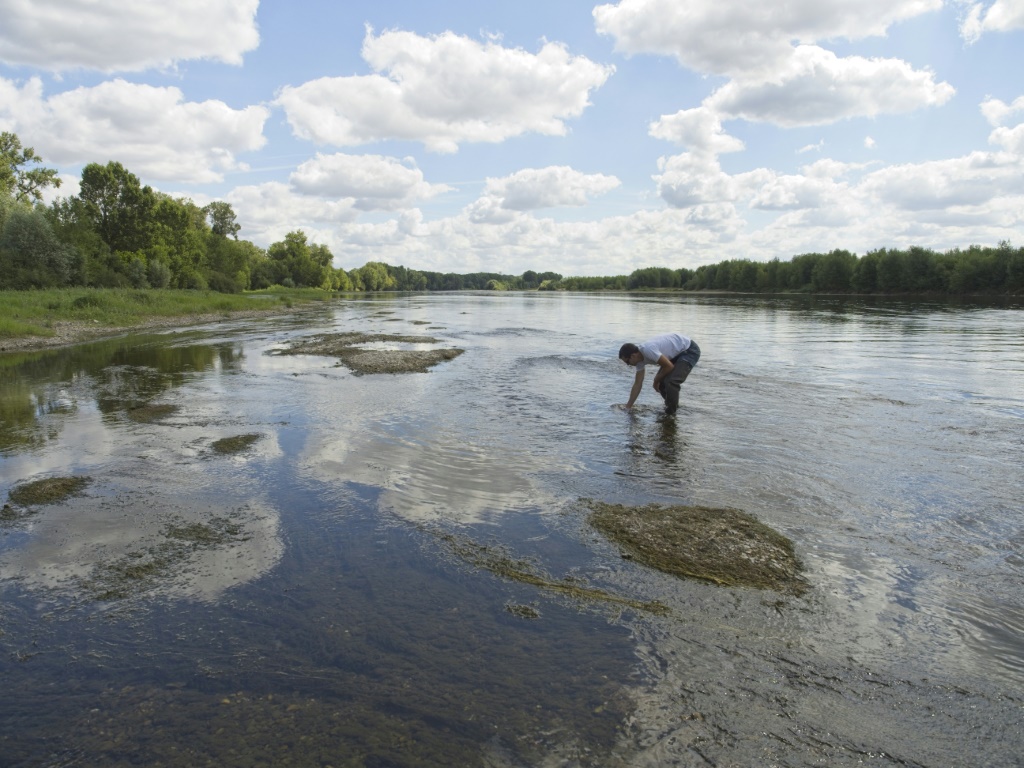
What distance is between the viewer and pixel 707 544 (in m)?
6.59

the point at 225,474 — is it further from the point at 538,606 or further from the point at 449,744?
the point at 449,744

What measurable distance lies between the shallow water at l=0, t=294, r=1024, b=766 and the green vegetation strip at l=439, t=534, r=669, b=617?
0.40ft

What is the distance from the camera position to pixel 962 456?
1018 centimetres

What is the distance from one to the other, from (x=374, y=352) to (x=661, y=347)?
15.1 meters

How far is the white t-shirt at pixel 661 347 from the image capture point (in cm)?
1241

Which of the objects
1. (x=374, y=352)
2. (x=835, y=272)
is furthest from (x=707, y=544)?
(x=835, y=272)

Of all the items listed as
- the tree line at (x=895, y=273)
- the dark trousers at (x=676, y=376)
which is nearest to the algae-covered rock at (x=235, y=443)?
the dark trousers at (x=676, y=376)

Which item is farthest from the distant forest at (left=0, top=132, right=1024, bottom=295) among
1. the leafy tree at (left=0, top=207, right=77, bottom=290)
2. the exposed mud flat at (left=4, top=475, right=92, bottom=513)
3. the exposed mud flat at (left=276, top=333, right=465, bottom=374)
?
the exposed mud flat at (left=4, top=475, right=92, bottom=513)

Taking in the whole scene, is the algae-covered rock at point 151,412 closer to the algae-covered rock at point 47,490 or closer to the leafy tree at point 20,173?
the algae-covered rock at point 47,490

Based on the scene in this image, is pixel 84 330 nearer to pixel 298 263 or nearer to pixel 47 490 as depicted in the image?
pixel 47 490

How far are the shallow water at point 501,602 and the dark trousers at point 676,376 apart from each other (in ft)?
1.13

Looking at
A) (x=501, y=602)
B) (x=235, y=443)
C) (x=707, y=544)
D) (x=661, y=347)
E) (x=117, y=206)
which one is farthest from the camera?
(x=117, y=206)

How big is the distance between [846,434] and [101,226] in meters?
79.5

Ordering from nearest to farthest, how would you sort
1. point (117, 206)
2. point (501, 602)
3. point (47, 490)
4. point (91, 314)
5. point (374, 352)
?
point (501, 602) < point (47, 490) < point (374, 352) < point (91, 314) < point (117, 206)
